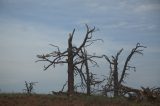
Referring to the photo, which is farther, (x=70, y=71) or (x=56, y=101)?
(x=70, y=71)

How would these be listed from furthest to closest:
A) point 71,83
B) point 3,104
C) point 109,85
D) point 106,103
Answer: point 109,85, point 71,83, point 106,103, point 3,104

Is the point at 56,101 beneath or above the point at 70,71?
beneath

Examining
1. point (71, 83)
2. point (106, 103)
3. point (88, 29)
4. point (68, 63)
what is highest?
point (88, 29)

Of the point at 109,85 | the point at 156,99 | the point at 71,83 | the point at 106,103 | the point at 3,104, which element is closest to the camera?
the point at 3,104

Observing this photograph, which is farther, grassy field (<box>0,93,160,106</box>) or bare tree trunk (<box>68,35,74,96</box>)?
bare tree trunk (<box>68,35,74,96</box>)

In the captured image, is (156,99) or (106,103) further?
(156,99)

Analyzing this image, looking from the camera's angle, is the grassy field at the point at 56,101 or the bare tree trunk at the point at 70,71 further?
the bare tree trunk at the point at 70,71

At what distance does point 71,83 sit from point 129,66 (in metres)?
7.98

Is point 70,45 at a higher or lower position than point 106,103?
higher

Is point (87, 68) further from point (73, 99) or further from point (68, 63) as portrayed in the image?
point (73, 99)

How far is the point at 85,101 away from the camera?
18.3m

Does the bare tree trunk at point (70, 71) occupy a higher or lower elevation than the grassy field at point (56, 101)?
higher

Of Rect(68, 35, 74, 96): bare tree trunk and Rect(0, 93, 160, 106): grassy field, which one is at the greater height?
Rect(68, 35, 74, 96): bare tree trunk

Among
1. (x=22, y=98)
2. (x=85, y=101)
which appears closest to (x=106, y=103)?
(x=85, y=101)
